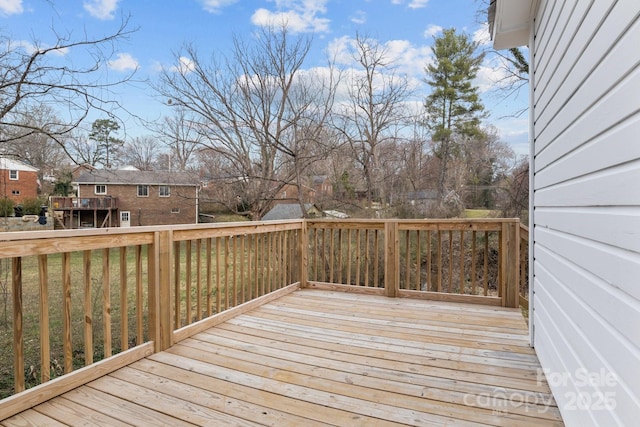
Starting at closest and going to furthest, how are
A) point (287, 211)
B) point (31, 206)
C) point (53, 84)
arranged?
point (53, 84)
point (31, 206)
point (287, 211)

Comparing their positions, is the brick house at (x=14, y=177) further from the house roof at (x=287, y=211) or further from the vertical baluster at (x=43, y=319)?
the house roof at (x=287, y=211)

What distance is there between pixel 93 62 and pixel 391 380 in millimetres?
4302

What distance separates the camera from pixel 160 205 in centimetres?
886

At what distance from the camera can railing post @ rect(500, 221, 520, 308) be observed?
3.59 meters

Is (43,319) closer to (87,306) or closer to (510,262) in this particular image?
(87,306)

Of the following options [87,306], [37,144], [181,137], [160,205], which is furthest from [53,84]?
[160,205]

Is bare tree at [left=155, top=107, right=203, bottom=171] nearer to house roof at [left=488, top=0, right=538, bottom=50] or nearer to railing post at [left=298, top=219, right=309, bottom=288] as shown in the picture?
railing post at [left=298, top=219, right=309, bottom=288]

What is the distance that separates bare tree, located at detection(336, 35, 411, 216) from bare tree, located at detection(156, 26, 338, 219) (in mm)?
1437

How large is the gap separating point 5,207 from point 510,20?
5270 mm

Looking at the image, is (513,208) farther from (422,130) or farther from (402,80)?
(402,80)

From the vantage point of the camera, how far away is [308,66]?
7598 millimetres

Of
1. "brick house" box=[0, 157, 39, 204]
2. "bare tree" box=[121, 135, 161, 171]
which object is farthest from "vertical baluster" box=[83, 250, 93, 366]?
"bare tree" box=[121, 135, 161, 171]

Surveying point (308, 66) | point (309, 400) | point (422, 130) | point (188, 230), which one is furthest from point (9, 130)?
point (422, 130)

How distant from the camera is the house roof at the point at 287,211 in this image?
7.78 metres
